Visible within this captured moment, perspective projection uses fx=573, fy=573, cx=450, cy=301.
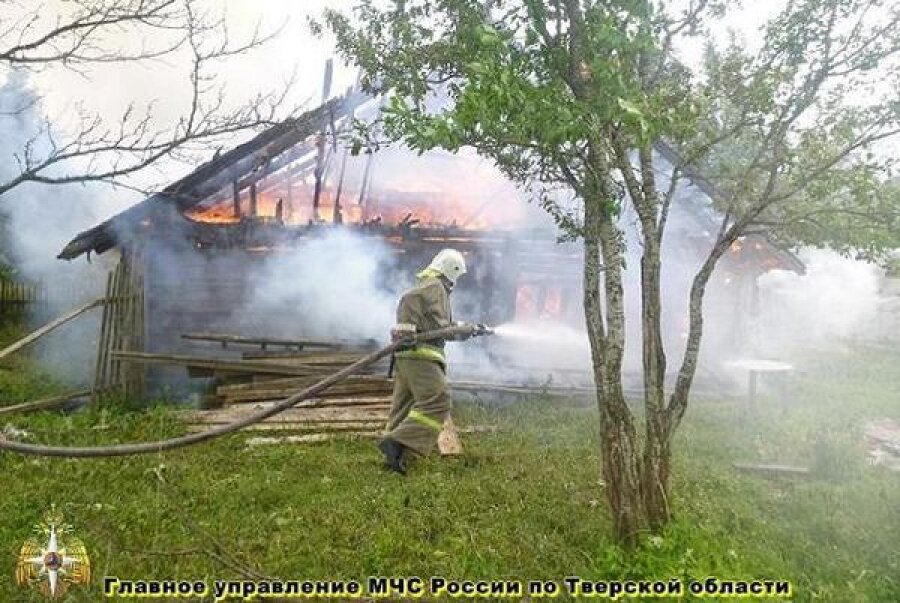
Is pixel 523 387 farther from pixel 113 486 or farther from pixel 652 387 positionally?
pixel 113 486

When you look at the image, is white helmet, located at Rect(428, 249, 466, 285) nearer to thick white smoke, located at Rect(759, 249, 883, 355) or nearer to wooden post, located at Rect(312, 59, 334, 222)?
wooden post, located at Rect(312, 59, 334, 222)

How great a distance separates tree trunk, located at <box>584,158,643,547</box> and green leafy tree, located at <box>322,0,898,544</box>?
0.01 m

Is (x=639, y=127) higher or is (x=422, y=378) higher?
(x=639, y=127)

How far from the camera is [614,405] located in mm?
4355

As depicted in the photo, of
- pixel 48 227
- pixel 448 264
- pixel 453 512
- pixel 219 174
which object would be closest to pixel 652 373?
pixel 453 512

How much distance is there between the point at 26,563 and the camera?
153 inches

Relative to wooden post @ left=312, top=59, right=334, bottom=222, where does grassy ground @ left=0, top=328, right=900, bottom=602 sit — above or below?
below

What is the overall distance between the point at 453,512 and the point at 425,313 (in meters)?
2.13

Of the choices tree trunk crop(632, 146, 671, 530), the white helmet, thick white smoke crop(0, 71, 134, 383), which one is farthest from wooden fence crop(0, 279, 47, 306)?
tree trunk crop(632, 146, 671, 530)

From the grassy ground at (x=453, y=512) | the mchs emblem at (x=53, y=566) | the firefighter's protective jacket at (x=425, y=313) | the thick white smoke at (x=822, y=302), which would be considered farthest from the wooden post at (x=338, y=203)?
the thick white smoke at (x=822, y=302)

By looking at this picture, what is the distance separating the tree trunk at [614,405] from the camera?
4.32 metres

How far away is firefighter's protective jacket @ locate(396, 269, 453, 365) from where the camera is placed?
626 centimetres

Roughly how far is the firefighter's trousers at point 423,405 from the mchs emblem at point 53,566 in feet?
9.60

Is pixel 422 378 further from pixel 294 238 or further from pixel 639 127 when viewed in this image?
pixel 294 238
